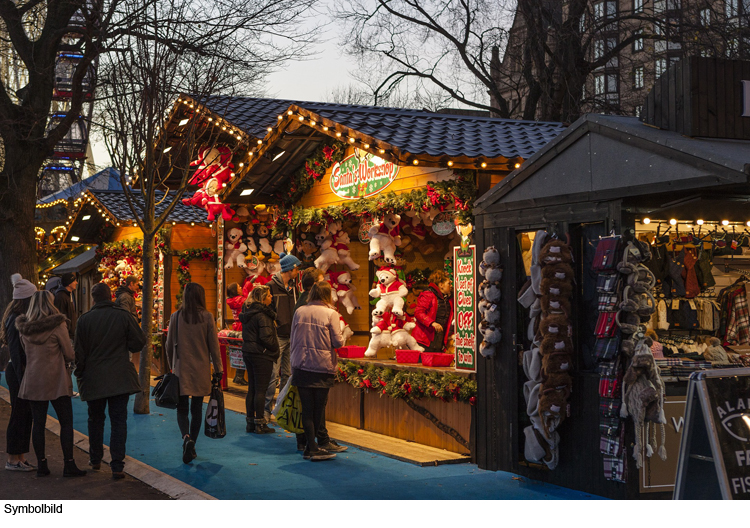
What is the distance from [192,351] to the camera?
8.23 meters

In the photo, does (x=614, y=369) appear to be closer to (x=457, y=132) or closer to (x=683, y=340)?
(x=683, y=340)

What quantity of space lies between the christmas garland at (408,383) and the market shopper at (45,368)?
3.51m

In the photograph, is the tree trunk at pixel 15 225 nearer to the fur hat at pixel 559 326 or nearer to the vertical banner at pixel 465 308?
the vertical banner at pixel 465 308

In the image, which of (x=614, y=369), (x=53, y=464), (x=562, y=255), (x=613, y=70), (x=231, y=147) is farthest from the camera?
(x=613, y=70)

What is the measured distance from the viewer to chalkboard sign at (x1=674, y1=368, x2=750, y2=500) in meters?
4.75

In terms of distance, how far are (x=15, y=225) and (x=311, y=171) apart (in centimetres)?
771

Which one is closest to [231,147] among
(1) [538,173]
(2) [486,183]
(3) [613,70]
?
(2) [486,183]

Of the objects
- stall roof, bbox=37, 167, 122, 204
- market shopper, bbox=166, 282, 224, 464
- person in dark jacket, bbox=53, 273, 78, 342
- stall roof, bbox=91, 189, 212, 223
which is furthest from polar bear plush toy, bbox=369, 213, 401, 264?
stall roof, bbox=37, 167, 122, 204

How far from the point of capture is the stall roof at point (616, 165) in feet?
18.8

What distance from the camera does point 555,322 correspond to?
6762mm

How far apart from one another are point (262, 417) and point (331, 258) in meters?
2.74

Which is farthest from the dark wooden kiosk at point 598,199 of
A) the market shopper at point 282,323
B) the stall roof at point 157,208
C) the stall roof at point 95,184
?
the stall roof at point 95,184

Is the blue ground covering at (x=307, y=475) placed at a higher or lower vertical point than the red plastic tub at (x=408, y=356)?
lower

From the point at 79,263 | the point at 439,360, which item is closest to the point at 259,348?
the point at 439,360
